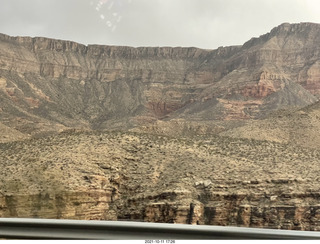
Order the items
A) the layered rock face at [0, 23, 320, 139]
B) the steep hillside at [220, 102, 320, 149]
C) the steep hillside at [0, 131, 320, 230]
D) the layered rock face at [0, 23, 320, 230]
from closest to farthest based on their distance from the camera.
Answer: the steep hillside at [0, 131, 320, 230] < the layered rock face at [0, 23, 320, 230] < the steep hillside at [220, 102, 320, 149] < the layered rock face at [0, 23, 320, 139]

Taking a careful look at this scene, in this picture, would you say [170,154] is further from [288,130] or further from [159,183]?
[288,130]

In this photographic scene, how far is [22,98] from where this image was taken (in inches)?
3159

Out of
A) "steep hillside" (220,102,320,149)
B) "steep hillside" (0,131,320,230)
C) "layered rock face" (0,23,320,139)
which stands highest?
"layered rock face" (0,23,320,139)

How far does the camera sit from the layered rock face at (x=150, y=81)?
3118 inches

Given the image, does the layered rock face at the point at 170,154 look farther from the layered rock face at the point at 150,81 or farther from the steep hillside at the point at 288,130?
the layered rock face at the point at 150,81

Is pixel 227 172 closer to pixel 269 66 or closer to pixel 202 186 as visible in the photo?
pixel 202 186

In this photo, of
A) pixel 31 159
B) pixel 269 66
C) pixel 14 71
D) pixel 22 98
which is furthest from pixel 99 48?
pixel 31 159

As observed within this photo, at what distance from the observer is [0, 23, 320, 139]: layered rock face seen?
79.2 metres

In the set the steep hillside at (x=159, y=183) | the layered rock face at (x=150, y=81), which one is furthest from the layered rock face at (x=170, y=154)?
the layered rock face at (x=150, y=81)

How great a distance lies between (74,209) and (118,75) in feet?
311

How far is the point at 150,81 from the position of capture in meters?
110

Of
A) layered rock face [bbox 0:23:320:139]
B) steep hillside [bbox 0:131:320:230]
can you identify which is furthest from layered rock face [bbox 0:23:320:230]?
layered rock face [bbox 0:23:320:139]

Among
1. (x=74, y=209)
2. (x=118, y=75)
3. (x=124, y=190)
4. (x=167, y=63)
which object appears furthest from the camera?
(x=167, y=63)

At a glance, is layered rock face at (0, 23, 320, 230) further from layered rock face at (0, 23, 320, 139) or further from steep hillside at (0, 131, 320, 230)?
layered rock face at (0, 23, 320, 139)
